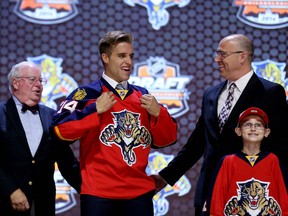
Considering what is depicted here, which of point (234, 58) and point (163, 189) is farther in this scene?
point (163, 189)

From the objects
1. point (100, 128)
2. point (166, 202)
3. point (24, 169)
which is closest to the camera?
point (100, 128)

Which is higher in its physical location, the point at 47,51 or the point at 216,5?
the point at 216,5

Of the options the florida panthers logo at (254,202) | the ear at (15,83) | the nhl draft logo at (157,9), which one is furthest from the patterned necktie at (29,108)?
the nhl draft logo at (157,9)

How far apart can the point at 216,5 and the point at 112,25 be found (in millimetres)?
736

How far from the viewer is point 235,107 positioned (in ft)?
9.77

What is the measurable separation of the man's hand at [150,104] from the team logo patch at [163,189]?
1461 mm

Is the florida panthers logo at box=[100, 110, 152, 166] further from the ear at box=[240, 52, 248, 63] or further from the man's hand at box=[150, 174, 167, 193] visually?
the ear at box=[240, 52, 248, 63]

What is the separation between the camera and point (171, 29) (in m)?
4.31

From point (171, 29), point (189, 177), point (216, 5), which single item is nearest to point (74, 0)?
point (171, 29)

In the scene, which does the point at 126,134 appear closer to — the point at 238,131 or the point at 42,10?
the point at 238,131

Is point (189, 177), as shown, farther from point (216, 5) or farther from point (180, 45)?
point (216, 5)

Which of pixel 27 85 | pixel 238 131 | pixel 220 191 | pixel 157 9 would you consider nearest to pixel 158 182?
pixel 220 191

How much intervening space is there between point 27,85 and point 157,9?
1.32 meters

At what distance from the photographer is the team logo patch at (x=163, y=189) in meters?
4.25
